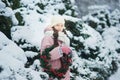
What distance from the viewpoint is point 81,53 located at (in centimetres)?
955

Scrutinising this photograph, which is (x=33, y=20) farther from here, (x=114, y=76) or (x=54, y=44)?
(x=114, y=76)

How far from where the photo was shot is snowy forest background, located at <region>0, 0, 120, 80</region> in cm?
445

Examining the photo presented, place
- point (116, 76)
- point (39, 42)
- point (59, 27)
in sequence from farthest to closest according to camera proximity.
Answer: point (116, 76) → point (39, 42) → point (59, 27)

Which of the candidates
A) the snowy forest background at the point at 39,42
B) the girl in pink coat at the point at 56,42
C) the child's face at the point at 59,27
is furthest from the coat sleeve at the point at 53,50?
the snowy forest background at the point at 39,42

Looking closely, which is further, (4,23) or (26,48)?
(26,48)

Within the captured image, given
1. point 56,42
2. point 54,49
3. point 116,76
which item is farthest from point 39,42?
point 116,76

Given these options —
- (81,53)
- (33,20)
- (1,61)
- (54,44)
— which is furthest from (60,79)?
(81,53)

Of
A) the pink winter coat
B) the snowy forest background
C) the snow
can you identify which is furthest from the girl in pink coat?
the snow

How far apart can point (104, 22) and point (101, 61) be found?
183 inches

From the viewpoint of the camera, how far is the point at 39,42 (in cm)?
741

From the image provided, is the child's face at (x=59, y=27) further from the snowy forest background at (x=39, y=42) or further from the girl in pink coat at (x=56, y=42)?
the snowy forest background at (x=39, y=42)

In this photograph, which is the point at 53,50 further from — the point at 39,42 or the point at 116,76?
the point at 116,76

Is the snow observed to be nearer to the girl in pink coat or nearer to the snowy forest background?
the snowy forest background

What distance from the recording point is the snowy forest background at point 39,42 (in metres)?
4.45
